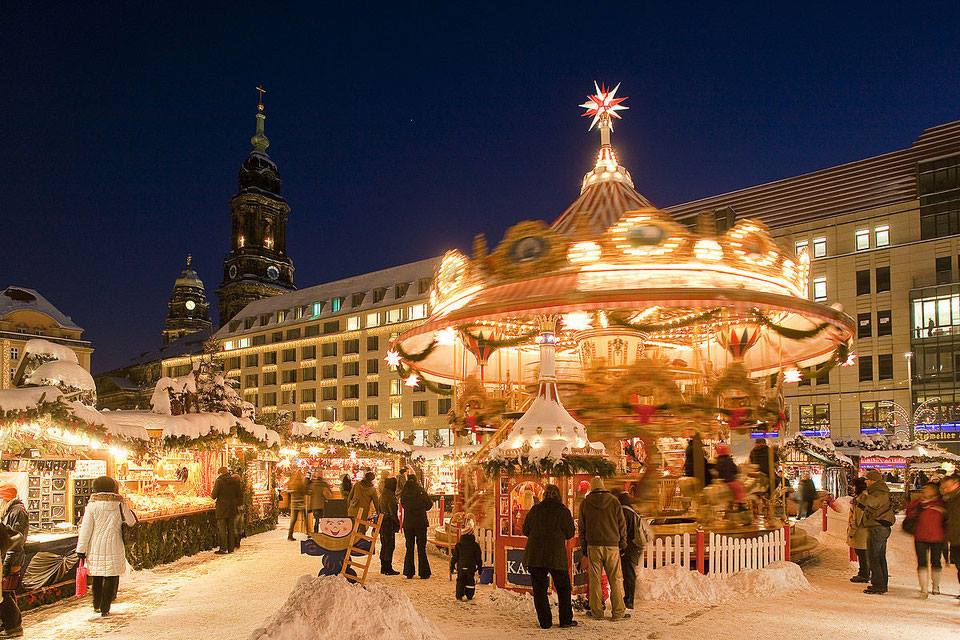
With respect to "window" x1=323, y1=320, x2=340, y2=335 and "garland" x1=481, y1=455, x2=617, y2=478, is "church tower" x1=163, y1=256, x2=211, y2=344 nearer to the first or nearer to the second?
"window" x1=323, y1=320, x2=340, y2=335

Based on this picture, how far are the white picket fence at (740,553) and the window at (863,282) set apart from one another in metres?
36.7

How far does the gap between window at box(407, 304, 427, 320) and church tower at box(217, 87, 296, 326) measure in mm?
31913

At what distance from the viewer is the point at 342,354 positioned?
67.6 meters

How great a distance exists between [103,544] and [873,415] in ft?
139

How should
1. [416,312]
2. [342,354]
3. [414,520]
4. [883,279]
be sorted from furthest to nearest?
[342,354] → [416,312] → [883,279] → [414,520]

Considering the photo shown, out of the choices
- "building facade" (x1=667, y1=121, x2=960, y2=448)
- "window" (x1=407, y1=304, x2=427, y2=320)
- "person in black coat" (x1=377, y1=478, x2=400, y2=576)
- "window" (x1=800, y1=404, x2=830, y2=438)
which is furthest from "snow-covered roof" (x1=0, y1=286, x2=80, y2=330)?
"person in black coat" (x1=377, y1=478, x2=400, y2=576)

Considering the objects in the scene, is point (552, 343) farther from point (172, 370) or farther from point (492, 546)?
point (172, 370)

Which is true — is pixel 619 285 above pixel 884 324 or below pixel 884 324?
below

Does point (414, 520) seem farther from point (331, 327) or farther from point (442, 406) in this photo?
point (331, 327)

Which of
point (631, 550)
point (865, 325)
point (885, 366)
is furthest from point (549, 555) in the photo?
point (865, 325)

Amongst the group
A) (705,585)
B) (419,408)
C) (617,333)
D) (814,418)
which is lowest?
(705,585)

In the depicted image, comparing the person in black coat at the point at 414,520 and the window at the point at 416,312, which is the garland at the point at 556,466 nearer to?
the person in black coat at the point at 414,520

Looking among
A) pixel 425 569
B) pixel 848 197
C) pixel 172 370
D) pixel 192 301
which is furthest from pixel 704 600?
pixel 192 301

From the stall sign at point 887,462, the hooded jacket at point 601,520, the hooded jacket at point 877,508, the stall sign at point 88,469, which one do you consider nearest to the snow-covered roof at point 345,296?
the stall sign at point 887,462
